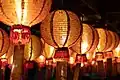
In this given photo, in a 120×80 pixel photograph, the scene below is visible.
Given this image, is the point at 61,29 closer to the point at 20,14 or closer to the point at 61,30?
the point at 61,30

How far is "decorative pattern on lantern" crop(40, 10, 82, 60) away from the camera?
4043 mm

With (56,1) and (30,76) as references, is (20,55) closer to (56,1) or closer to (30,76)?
(56,1)

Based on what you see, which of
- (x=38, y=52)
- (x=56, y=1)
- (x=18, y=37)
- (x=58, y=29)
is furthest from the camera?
(x=56, y=1)

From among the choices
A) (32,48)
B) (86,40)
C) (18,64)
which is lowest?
(18,64)

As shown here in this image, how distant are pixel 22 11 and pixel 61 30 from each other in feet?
2.69

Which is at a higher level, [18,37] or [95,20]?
[95,20]

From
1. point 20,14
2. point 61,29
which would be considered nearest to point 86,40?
point 61,29

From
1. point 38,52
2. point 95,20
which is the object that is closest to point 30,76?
point 95,20

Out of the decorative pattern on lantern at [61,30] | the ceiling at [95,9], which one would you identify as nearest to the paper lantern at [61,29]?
the decorative pattern on lantern at [61,30]

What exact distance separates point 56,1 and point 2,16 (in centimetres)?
328

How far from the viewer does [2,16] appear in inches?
138

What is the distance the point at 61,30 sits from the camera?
404 cm

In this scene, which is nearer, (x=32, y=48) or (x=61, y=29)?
(x=61, y=29)

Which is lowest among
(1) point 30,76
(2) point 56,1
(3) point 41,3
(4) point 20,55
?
(1) point 30,76
